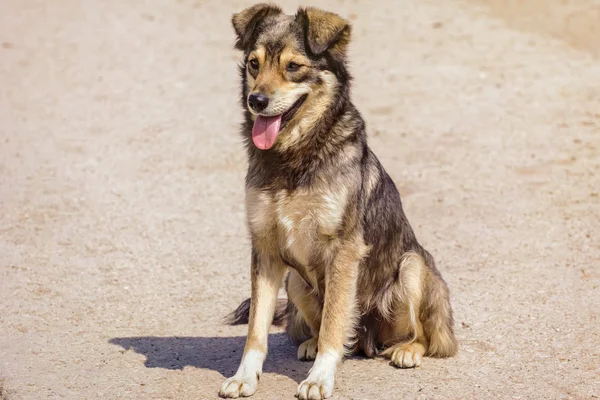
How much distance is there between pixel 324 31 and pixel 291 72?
313 mm

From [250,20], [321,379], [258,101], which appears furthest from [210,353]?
[250,20]

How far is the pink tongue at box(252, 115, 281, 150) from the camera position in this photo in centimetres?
551

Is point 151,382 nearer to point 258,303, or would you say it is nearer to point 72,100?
point 258,303

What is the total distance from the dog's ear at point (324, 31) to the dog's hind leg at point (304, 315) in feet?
4.48

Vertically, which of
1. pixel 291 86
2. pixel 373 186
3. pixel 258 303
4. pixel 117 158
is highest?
pixel 291 86

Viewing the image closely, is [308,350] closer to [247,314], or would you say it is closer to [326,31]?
[247,314]

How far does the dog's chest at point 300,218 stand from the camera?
5.41 meters

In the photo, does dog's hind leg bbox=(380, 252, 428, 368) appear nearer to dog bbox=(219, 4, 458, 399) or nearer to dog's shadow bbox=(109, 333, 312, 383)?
dog bbox=(219, 4, 458, 399)

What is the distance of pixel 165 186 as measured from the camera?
9766 mm

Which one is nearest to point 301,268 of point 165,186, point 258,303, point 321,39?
point 258,303

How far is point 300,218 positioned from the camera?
543 centimetres

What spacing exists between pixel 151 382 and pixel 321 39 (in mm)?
2223

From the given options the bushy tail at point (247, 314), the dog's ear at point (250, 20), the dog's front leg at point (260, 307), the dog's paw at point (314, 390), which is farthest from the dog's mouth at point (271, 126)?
the bushy tail at point (247, 314)

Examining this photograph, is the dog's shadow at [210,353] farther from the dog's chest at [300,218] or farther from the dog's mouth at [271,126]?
the dog's mouth at [271,126]
